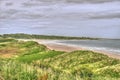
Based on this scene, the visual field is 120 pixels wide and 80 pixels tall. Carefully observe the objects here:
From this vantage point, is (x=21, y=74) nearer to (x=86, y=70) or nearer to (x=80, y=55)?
(x=86, y=70)

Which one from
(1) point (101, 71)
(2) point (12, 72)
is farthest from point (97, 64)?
(2) point (12, 72)

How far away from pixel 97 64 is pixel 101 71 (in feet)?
20.5

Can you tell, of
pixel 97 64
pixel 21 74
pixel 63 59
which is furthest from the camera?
pixel 63 59

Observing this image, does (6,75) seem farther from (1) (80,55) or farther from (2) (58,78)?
(1) (80,55)

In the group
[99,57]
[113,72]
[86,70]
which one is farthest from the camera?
[99,57]

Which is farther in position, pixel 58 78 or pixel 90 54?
pixel 90 54

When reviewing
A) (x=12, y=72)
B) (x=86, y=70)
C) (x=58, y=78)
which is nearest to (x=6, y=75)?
(x=12, y=72)

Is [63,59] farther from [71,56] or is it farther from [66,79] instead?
[66,79]

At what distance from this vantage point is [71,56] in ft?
153

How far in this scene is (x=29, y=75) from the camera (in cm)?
2100

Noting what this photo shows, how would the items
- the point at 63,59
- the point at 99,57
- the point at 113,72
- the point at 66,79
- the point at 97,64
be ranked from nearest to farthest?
the point at 66,79 < the point at 113,72 < the point at 97,64 < the point at 99,57 < the point at 63,59

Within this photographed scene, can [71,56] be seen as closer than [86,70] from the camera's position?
No

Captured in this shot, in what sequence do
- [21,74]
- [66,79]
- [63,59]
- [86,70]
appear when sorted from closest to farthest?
[66,79]
[21,74]
[86,70]
[63,59]

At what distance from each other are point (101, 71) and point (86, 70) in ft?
9.87
